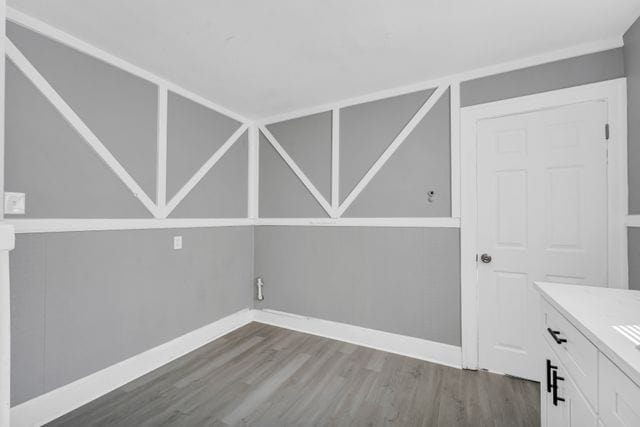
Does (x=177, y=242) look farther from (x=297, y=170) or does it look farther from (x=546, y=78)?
(x=546, y=78)

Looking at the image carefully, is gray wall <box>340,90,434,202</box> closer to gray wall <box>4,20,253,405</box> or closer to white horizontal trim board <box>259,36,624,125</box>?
white horizontal trim board <box>259,36,624,125</box>

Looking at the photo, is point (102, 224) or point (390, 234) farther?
point (390, 234)

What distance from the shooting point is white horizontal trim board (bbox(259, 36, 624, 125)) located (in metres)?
2.01

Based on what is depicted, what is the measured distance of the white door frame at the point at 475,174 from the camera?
1.91 m

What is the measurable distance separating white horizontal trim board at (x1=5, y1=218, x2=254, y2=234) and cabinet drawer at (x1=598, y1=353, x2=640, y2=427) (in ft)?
9.07

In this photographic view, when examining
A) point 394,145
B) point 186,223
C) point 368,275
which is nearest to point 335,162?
point 394,145

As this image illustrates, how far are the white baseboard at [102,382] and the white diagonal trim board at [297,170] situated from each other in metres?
1.74

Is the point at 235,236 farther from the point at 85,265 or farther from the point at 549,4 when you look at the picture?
the point at 549,4

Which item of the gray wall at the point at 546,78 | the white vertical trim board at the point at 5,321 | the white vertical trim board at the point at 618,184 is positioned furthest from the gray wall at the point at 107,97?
the white vertical trim board at the point at 618,184

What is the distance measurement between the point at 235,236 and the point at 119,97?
67.5 inches

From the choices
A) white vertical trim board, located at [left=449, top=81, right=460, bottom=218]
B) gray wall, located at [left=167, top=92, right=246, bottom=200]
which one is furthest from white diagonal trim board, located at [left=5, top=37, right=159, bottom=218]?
white vertical trim board, located at [left=449, top=81, right=460, bottom=218]

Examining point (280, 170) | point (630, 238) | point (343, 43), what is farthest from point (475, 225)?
point (280, 170)

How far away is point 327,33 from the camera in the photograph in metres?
1.94

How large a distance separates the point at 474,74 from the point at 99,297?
11.5ft
